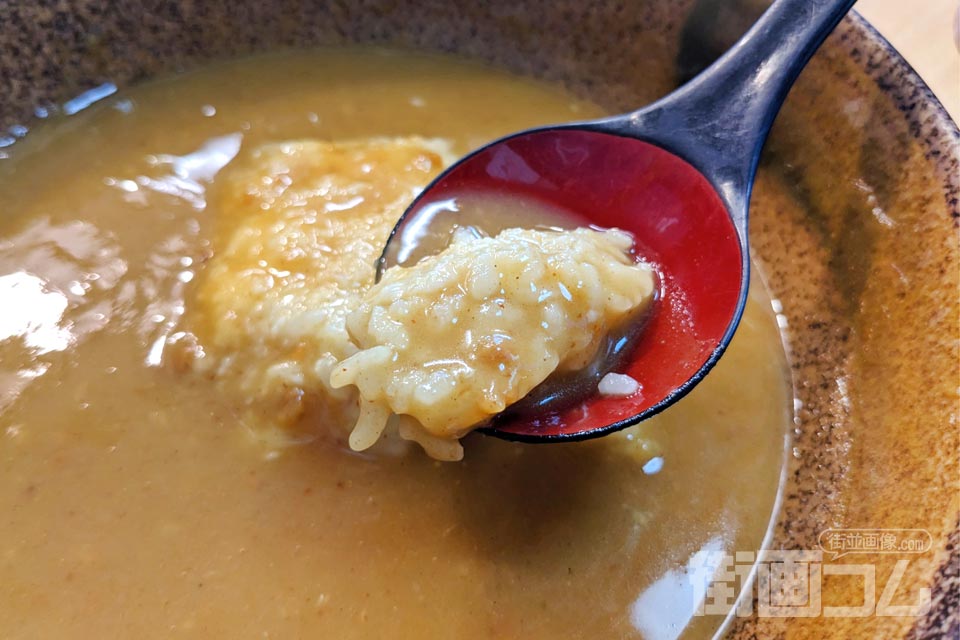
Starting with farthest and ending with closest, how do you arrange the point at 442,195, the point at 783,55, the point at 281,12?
the point at 281,12 → the point at 442,195 → the point at 783,55

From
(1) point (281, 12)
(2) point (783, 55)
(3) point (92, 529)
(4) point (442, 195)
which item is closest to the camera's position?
(3) point (92, 529)

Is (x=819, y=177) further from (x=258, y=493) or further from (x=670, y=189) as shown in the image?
(x=258, y=493)

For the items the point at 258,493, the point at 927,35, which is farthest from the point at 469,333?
the point at 927,35

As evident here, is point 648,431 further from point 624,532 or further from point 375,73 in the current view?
point 375,73

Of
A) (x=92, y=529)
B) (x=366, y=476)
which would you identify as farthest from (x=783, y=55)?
(x=92, y=529)

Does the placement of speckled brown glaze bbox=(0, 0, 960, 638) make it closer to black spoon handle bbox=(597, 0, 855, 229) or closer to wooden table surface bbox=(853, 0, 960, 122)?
black spoon handle bbox=(597, 0, 855, 229)

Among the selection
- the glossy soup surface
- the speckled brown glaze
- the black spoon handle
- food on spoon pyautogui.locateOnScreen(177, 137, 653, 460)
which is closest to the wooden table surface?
the speckled brown glaze
